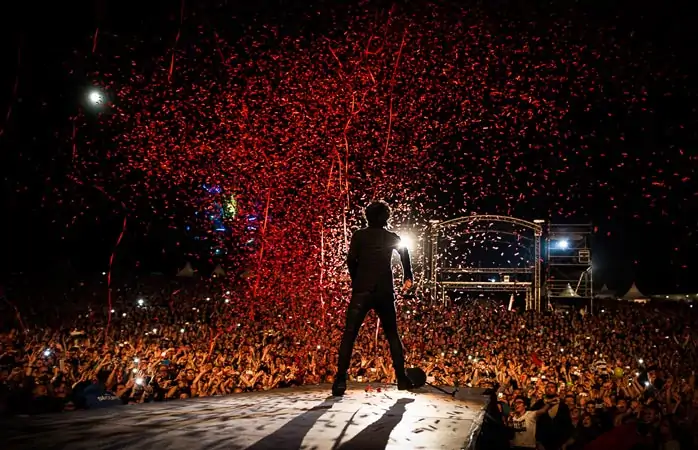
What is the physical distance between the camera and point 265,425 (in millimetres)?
3762

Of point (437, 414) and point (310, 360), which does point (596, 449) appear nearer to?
point (437, 414)

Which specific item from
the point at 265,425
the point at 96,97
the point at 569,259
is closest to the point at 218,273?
the point at 96,97

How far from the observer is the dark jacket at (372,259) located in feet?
16.3

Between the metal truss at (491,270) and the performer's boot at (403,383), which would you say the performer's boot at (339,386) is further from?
the metal truss at (491,270)

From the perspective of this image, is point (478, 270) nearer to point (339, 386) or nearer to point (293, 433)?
point (339, 386)

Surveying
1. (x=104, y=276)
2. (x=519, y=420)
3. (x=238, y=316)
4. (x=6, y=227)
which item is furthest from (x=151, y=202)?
(x=519, y=420)

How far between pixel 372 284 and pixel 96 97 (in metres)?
21.4

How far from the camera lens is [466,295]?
2578cm

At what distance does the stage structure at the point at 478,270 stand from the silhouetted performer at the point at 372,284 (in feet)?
55.5

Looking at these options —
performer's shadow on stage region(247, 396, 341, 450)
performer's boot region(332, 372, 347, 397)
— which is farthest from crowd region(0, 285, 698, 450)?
performer's shadow on stage region(247, 396, 341, 450)

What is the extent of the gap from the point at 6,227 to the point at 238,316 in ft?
35.5

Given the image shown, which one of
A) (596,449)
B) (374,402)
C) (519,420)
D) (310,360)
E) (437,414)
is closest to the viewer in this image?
(437,414)

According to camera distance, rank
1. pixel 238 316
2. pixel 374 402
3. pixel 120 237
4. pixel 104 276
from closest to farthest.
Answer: pixel 374 402 < pixel 238 316 < pixel 104 276 < pixel 120 237

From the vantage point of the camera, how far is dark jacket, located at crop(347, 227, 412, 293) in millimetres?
4957
